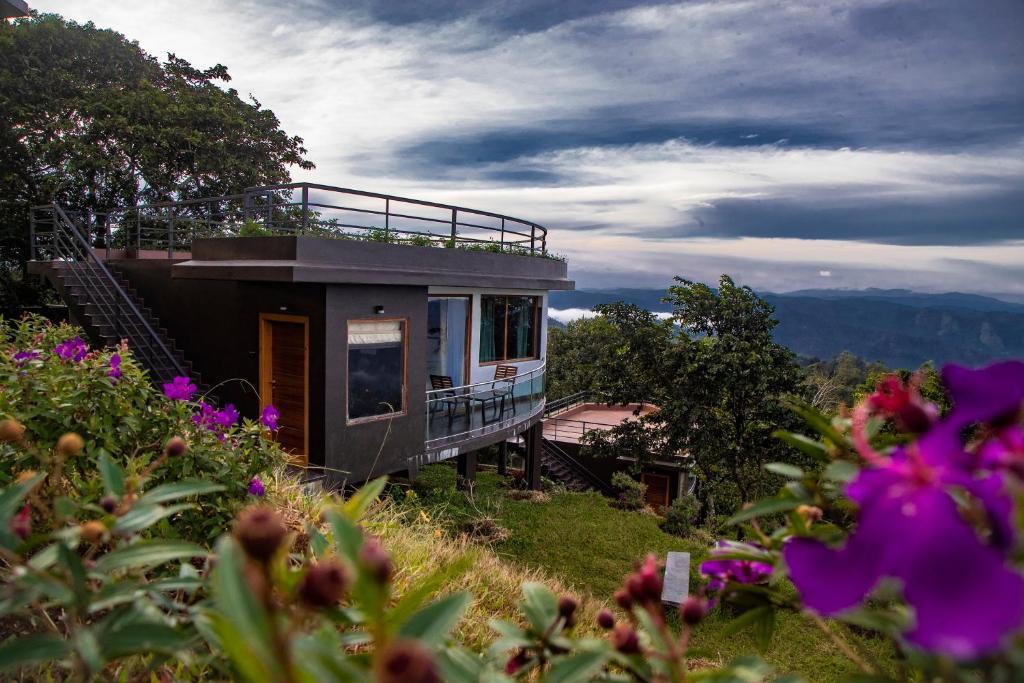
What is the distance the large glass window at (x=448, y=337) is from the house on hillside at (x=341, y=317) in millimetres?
31

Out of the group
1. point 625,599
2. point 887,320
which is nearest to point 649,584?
point 625,599

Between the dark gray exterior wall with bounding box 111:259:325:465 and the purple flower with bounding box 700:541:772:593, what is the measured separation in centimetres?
795

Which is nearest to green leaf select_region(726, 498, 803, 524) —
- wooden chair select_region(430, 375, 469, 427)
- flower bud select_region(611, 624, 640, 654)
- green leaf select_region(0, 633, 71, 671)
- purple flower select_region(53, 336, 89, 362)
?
flower bud select_region(611, 624, 640, 654)

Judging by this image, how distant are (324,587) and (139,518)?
74cm

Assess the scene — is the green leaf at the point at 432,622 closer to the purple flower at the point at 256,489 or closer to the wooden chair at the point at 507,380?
the purple flower at the point at 256,489

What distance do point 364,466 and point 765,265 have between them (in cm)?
2598

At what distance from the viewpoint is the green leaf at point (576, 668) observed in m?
0.90

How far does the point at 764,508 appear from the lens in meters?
1.14

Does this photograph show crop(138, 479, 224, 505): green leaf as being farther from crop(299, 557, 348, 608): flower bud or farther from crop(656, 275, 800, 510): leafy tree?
crop(656, 275, 800, 510): leafy tree

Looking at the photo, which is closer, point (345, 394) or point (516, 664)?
point (516, 664)

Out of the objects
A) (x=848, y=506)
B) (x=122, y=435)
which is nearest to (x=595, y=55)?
(x=122, y=435)

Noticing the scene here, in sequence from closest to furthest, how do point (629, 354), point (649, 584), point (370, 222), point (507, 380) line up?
point (649, 584), point (370, 222), point (507, 380), point (629, 354)

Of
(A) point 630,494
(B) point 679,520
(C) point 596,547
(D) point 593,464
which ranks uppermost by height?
(C) point 596,547

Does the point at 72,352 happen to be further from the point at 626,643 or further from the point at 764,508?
the point at 764,508
